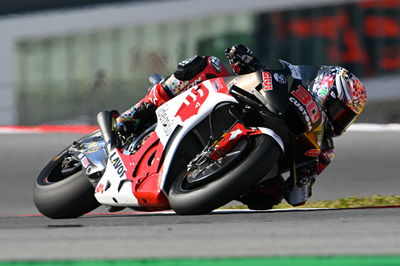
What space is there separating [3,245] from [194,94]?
96.0 inches

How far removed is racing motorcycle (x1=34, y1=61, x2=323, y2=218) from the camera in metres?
6.51

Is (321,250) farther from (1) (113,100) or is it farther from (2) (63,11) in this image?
(2) (63,11)

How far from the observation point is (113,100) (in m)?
15.2

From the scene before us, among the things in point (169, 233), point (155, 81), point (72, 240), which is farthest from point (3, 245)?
point (155, 81)

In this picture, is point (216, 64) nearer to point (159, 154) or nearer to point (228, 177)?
point (159, 154)

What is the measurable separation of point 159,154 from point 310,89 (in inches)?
44.7

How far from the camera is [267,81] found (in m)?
6.89

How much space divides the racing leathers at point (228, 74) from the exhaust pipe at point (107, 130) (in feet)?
0.40

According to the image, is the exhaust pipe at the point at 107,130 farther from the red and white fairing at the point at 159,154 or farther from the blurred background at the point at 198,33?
the blurred background at the point at 198,33

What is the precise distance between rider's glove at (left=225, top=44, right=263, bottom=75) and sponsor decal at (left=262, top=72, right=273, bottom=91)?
38 centimetres

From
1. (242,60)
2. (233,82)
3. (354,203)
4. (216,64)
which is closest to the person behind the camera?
(233,82)

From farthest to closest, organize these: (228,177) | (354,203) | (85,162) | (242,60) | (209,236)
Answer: (354,203) → (85,162) → (242,60) → (228,177) → (209,236)

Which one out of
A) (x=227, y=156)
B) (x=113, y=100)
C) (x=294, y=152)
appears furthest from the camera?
(x=113, y=100)

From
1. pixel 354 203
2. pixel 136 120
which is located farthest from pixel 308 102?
pixel 354 203
